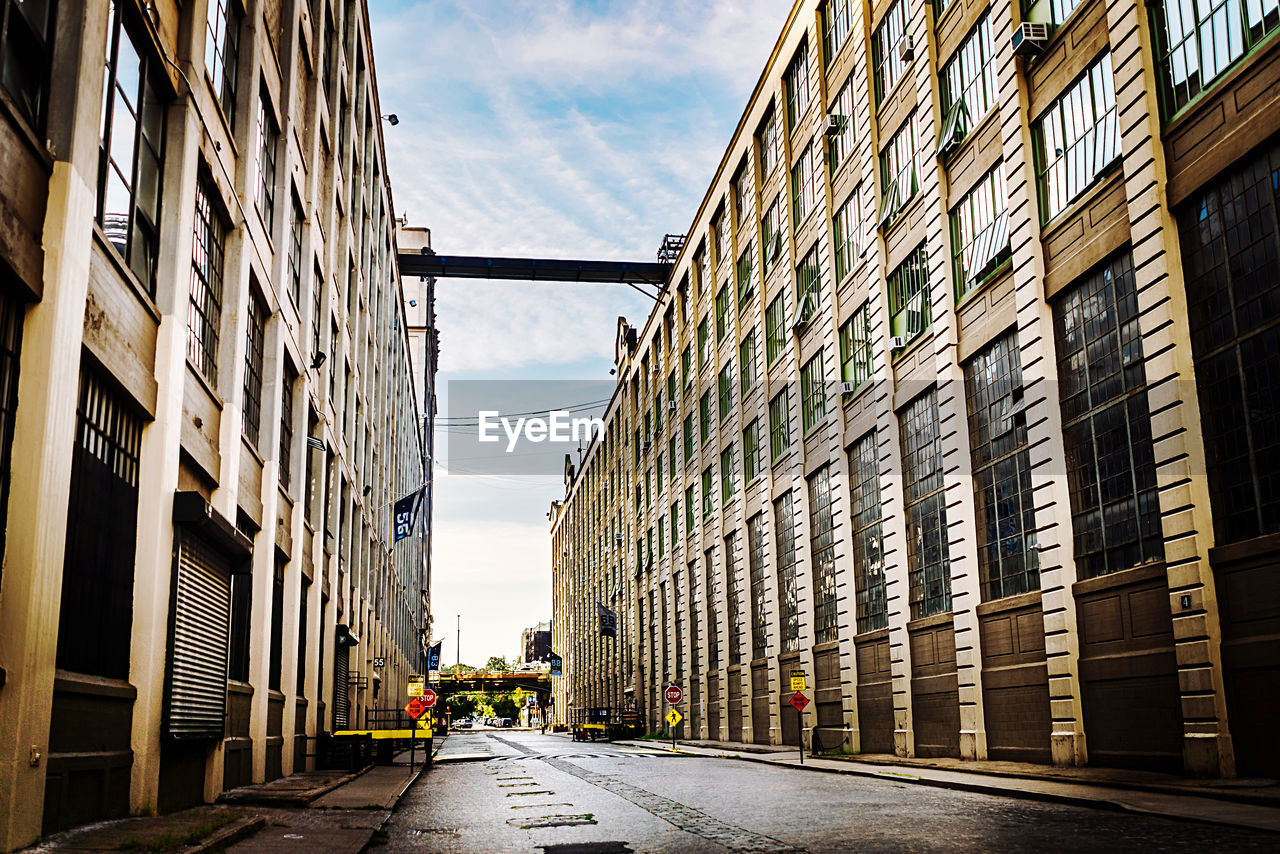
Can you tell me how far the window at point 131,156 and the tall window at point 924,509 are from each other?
19.0 m

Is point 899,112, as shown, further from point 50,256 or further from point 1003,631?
point 50,256

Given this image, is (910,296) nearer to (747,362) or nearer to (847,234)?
(847,234)

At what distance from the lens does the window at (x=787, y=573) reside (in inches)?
1539

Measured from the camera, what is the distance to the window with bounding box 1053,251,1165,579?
19.2 m

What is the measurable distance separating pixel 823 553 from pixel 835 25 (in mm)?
16548

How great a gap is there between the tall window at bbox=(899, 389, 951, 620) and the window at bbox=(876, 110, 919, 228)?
5.27 m

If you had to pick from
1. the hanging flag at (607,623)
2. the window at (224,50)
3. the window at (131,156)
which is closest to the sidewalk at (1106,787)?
the window at (131,156)

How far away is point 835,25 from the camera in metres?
35.0

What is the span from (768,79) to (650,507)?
30.3 metres

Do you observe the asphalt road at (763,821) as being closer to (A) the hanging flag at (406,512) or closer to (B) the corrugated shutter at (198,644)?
(B) the corrugated shutter at (198,644)

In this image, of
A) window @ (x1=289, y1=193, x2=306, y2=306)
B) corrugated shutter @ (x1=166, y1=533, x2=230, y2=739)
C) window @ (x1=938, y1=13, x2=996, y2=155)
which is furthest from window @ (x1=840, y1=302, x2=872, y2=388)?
corrugated shutter @ (x1=166, y1=533, x2=230, y2=739)

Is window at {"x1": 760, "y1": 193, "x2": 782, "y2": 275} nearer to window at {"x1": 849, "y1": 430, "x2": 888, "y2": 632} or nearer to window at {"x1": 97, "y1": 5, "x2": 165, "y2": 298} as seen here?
window at {"x1": 849, "y1": 430, "x2": 888, "y2": 632}

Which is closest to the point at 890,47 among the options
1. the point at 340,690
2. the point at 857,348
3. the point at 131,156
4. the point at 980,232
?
the point at 980,232

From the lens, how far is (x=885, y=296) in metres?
30.5
